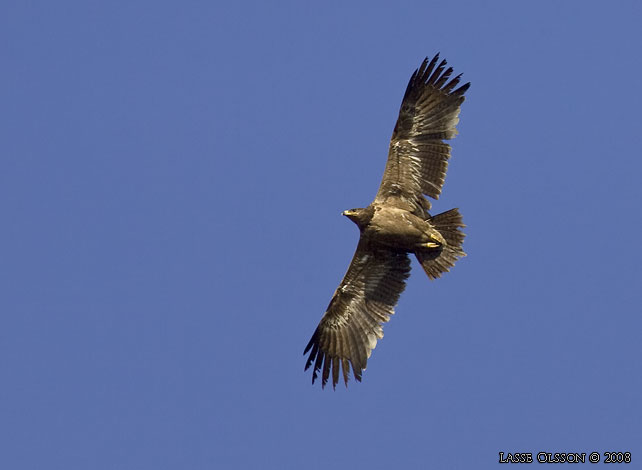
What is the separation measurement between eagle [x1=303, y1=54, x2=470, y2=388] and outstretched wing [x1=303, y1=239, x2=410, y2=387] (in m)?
0.02

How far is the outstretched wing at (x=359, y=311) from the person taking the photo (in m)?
15.1

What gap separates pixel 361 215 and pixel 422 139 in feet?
5.34

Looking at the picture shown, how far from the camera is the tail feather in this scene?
14.5 m

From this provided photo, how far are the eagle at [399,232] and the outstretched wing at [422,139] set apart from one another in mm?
16

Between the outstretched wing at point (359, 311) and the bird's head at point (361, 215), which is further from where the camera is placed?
the outstretched wing at point (359, 311)

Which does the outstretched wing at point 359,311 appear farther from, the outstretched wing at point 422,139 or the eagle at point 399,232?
the outstretched wing at point 422,139

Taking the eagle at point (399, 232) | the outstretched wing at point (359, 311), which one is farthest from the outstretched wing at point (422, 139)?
the outstretched wing at point (359, 311)

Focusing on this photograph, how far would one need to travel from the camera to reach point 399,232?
47.3ft

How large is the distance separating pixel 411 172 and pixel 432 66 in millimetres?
1814

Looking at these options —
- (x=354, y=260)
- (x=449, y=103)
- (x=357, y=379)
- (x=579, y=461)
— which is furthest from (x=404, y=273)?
(x=579, y=461)

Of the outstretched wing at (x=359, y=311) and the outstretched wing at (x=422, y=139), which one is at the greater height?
the outstretched wing at (x=422, y=139)

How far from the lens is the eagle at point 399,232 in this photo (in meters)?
14.5

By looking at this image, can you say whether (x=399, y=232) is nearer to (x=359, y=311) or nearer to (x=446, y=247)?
(x=446, y=247)

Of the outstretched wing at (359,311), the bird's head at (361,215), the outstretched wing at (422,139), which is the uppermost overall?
the outstretched wing at (422,139)
